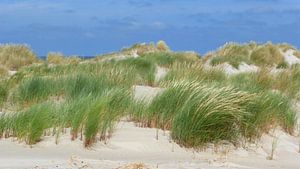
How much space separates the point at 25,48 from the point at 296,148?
64.5 feet

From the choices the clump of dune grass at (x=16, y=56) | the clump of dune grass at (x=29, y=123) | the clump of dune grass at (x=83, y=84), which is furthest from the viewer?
the clump of dune grass at (x=16, y=56)

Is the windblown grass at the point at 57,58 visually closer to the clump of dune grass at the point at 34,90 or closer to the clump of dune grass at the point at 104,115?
the clump of dune grass at the point at 34,90

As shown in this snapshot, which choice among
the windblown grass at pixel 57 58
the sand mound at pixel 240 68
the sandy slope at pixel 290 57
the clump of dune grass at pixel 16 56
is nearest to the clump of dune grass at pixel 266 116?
the sand mound at pixel 240 68

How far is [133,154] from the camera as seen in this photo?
630 centimetres

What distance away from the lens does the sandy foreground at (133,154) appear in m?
5.38

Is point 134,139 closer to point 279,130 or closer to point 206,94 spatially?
point 206,94

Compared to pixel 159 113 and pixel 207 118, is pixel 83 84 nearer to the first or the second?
pixel 159 113

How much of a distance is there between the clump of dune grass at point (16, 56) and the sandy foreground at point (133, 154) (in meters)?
15.6

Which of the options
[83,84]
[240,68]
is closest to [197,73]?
[83,84]

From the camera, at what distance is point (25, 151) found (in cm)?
596

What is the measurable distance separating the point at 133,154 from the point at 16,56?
1807cm

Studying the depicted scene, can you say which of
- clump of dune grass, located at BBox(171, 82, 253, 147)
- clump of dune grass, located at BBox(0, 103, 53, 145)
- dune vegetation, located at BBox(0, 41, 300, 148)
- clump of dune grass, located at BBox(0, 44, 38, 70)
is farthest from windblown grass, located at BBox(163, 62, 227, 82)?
clump of dune grass, located at BBox(0, 44, 38, 70)

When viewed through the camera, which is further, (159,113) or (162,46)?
(162,46)

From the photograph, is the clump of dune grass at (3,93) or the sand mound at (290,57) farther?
the sand mound at (290,57)
